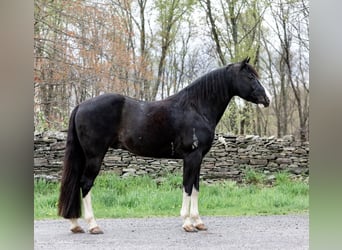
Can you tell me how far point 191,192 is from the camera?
2.93 meters

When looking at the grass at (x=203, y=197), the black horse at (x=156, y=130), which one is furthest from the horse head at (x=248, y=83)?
the grass at (x=203, y=197)

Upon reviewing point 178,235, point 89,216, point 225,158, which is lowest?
point 178,235

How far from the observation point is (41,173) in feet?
10.0

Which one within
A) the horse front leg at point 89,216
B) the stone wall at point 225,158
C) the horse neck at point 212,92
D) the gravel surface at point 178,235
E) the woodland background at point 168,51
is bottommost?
the gravel surface at point 178,235

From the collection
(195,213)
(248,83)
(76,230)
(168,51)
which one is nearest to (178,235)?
(195,213)

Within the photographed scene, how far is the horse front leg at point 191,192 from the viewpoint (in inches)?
114

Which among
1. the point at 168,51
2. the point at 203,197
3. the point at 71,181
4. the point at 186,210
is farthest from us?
Result: the point at 168,51

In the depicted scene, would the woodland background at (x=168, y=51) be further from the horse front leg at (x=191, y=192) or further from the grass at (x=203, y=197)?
the horse front leg at (x=191, y=192)

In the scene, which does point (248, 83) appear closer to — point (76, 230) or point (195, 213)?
point (195, 213)

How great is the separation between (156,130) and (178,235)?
717 millimetres

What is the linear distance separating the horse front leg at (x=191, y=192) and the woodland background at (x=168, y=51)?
1.86 ft

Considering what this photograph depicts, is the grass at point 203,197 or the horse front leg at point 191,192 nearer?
the horse front leg at point 191,192
